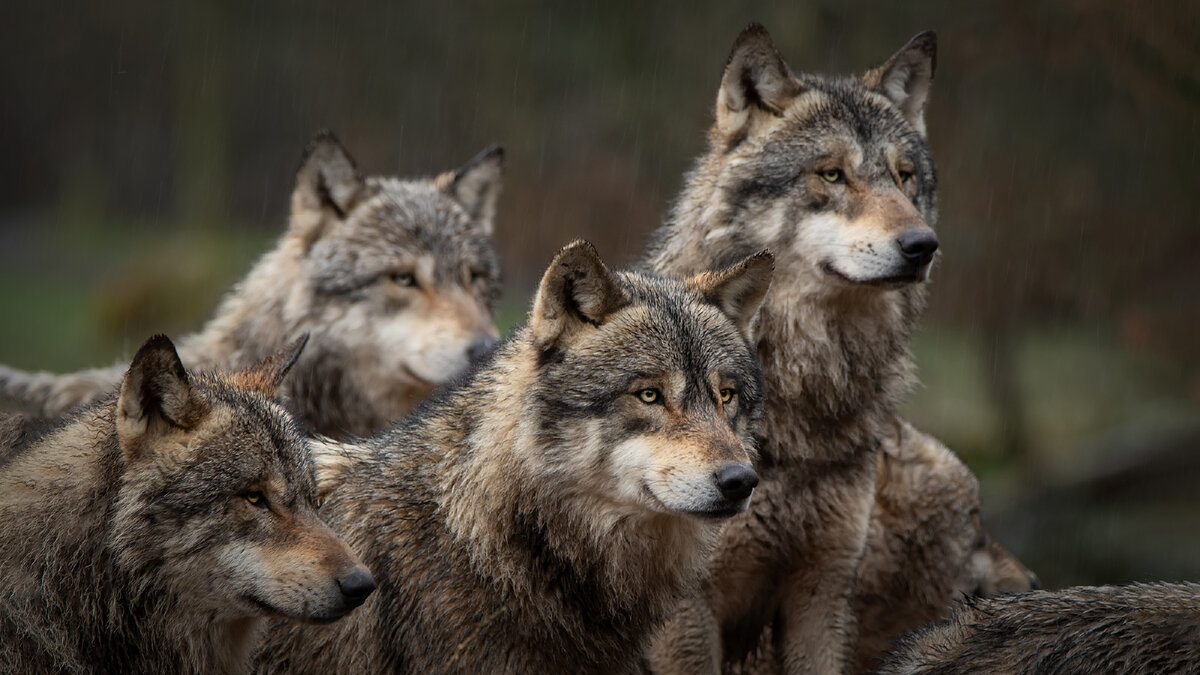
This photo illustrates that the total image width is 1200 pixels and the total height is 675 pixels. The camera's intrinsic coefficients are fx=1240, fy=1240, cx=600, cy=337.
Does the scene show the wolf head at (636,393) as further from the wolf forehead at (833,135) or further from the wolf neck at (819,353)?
the wolf forehead at (833,135)

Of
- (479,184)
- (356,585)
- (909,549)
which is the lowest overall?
(909,549)

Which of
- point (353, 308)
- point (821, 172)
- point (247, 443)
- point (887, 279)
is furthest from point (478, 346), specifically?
point (247, 443)

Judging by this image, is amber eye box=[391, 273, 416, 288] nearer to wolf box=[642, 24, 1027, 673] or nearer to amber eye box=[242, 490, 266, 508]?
wolf box=[642, 24, 1027, 673]

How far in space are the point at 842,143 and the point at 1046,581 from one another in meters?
4.84

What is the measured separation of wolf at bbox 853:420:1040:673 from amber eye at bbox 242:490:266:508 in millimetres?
3525

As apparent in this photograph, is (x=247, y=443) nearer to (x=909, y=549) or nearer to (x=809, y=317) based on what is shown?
(x=809, y=317)

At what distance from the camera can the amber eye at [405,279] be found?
734 cm

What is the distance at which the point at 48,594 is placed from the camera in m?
3.83

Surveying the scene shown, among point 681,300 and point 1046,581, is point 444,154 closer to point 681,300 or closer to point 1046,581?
point 1046,581

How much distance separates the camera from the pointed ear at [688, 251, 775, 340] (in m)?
4.74

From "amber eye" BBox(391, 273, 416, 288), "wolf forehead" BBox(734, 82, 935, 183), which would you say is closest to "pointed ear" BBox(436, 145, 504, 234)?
"amber eye" BBox(391, 273, 416, 288)

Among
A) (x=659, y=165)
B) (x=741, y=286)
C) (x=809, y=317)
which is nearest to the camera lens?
(x=741, y=286)

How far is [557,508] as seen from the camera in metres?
4.41

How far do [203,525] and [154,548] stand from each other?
0.53 ft
